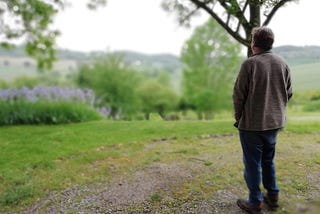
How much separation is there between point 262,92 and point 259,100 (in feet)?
0.21

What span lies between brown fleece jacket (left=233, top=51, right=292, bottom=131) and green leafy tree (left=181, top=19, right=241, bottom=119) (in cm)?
1986

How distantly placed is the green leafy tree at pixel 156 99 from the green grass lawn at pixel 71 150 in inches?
774

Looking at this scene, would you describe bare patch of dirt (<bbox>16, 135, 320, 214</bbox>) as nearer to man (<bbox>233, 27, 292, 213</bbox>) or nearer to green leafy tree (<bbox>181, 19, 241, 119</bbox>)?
man (<bbox>233, 27, 292, 213</bbox>)

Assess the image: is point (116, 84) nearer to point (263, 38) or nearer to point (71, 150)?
point (71, 150)

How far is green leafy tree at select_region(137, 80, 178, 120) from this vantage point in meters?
26.1

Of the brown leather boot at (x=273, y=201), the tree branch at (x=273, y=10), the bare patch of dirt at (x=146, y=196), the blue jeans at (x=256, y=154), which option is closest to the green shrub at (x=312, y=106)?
the tree branch at (x=273, y=10)

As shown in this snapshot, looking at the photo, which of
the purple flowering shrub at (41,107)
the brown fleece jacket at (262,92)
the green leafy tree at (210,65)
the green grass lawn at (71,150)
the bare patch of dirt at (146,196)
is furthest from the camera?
the green leafy tree at (210,65)

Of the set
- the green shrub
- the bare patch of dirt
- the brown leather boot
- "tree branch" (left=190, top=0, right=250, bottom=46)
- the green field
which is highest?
"tree branch" (left=190, top=0, right=250, bottom=46)

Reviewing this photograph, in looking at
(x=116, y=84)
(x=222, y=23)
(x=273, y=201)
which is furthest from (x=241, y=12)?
(x=116, y=84)

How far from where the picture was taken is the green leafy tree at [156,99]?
2611 centimetres

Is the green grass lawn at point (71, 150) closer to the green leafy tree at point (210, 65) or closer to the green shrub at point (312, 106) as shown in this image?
the green shrub at point (312, 106)

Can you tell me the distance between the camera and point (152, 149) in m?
4.46

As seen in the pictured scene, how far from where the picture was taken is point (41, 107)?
266 inches

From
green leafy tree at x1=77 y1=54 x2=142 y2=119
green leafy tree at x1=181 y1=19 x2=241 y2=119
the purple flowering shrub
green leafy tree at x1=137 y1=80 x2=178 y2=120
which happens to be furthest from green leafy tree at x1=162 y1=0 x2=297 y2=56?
green leafy tree at x1=137 y1=80 x2=178 y2=120
